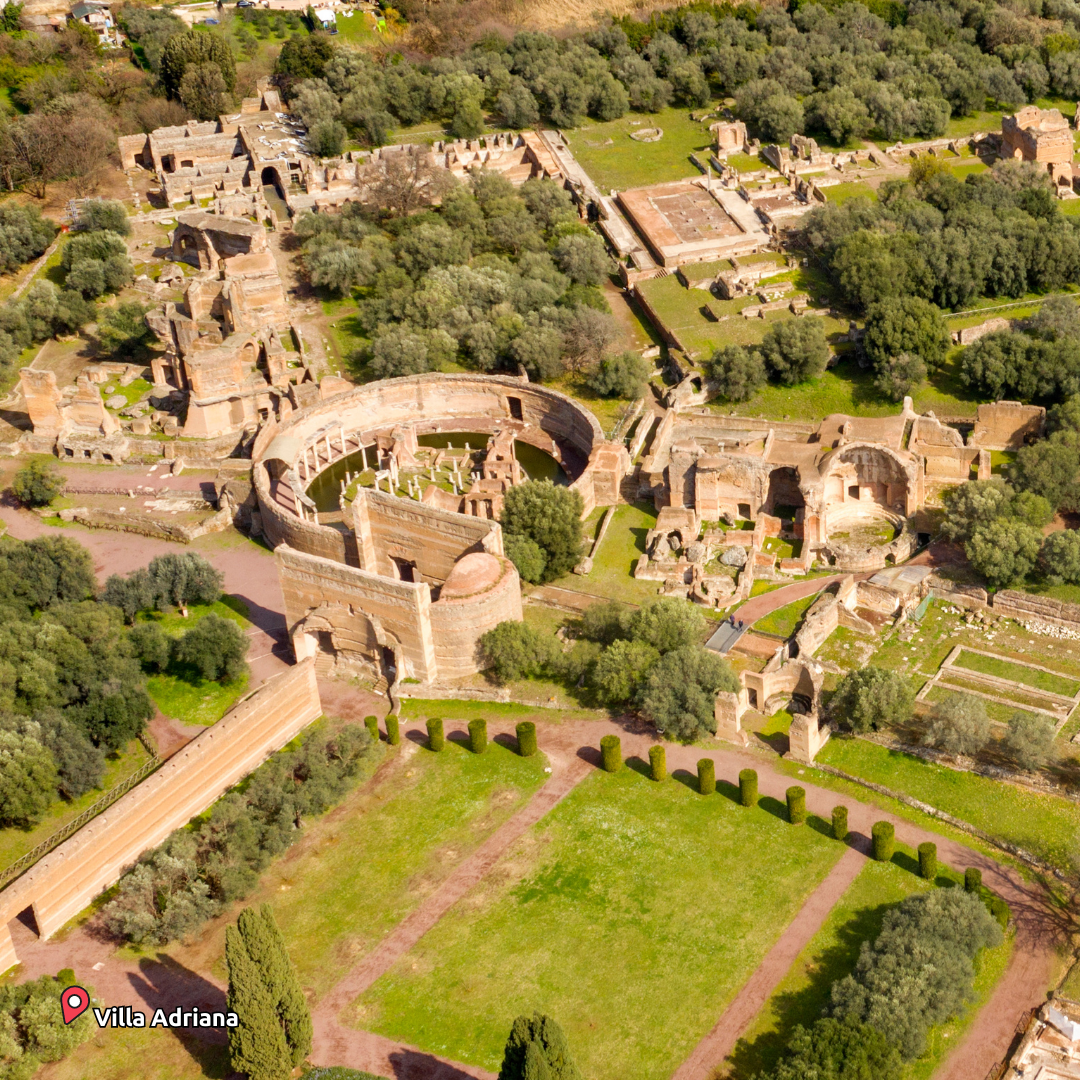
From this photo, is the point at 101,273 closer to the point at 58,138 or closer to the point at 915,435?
the point at 58,138

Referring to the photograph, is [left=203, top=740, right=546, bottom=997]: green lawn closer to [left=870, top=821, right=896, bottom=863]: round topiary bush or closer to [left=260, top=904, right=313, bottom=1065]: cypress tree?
[left=260, top=904, right=313, bottom=1065]: cypress tree

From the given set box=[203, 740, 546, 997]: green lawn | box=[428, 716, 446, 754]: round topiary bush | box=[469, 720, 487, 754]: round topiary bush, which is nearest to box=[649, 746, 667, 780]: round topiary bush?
box=[203, 740, 546, 997]: green lawn

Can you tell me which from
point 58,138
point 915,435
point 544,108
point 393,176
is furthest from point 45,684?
point 544,108

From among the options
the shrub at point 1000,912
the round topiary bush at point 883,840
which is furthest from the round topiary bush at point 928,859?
the shrub at point 1000,912

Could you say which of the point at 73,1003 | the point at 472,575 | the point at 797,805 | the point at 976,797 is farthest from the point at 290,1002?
the point at 976,797

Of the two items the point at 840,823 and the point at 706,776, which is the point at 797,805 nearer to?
the point at 840,823

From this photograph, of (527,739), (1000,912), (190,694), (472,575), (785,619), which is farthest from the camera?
(785,619)
